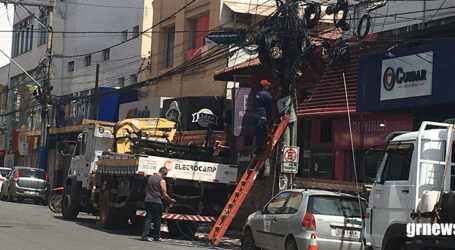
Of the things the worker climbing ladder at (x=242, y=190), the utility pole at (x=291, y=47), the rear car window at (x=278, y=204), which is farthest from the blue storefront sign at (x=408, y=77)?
the rear car window at (x=278, y=204)

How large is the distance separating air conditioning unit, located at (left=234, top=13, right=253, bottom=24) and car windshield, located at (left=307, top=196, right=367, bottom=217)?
593 inches

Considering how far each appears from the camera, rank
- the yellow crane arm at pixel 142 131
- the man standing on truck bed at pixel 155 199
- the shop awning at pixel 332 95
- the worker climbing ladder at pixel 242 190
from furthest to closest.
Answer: the yellow crane arm at pixel 142 131 < the shop awning at pixel 332 95 < the man standing on truck bed at pixel 155 199 < the worker climbing ladder at pixel 242 190

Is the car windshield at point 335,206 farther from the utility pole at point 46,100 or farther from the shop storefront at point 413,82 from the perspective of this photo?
the utility pole at point 46,100

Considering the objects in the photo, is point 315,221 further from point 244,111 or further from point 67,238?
point 244,111

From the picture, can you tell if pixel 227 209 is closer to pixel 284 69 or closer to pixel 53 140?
pixel 284 69

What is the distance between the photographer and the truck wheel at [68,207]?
23453mm

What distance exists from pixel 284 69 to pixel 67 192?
33.3ft

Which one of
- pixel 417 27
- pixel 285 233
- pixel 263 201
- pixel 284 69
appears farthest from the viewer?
pixel 263 201

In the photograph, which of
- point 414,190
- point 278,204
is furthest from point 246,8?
point 414,190

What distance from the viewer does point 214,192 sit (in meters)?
18.8

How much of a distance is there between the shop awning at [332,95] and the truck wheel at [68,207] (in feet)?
27.7

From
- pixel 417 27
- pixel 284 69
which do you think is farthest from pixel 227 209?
pixel 417 27

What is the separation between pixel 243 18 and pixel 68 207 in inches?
388

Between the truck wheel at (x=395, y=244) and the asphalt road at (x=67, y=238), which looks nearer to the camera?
the truck wheel at (x=395, y=244)
